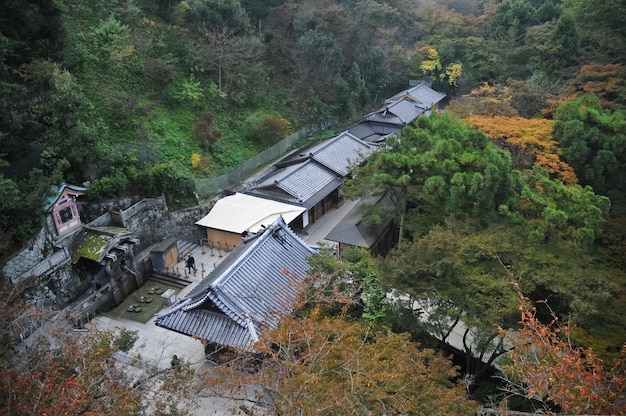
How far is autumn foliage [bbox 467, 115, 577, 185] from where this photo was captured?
24.5m

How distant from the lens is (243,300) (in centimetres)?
1627

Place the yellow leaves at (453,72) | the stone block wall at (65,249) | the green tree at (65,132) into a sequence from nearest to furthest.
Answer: the stone block wall at (65,249) < the green tree at (65,132) < the yellow leaves at (453,72)

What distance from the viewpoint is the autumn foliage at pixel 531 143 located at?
2447cm

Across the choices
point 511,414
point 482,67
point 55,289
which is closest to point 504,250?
point 511,414

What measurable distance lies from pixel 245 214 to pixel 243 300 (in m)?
9.83

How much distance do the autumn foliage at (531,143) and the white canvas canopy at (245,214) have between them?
12673 millimetres

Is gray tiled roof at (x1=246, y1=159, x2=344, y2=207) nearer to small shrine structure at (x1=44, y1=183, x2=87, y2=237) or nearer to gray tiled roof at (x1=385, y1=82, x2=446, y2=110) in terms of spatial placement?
small shrine structure at (x1=44, y1=183, x2=87, y2=237)

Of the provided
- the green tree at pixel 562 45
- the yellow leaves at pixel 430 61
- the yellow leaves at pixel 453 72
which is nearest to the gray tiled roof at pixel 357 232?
the green tree at pixel 562 45

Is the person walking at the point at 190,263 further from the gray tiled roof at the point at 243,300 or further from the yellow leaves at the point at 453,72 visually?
the yellow leaves at the point at 453,72

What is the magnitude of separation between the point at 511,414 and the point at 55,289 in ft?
63.5

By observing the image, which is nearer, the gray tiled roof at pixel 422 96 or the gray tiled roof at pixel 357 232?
the gray tiled roof at pixel 357 232

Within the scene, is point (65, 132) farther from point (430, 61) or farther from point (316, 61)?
point (430, 61)

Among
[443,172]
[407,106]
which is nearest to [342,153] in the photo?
[443,172]

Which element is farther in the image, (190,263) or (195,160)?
(195,160)
